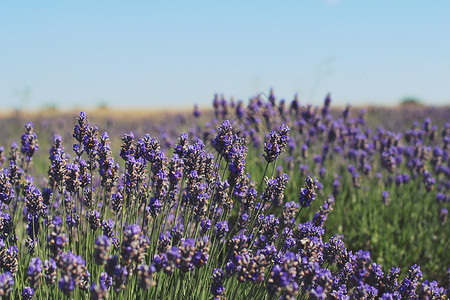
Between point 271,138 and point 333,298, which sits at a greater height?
point 271,138

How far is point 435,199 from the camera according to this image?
5898mm

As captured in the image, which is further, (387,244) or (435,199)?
(435,199)

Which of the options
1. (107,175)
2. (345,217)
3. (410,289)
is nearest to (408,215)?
(345,217)

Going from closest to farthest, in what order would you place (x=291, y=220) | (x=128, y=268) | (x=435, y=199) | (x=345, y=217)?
(x=128, y=268) → (x=291, y=220) → (x=345, y=217) → (x=435, y=199)

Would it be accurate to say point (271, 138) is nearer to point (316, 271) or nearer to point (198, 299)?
point (316, 271)

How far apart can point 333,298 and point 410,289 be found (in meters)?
0.53

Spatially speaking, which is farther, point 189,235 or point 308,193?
point 189,235

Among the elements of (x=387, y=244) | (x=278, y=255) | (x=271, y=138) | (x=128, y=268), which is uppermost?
(x=271, y=138)

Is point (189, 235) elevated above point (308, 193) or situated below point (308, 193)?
below

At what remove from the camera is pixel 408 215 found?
5.27m

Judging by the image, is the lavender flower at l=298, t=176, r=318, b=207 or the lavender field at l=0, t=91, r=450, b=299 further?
the lavender flower at l=298, t=176, r=318, b=207

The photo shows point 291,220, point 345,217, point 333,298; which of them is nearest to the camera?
point 333,298

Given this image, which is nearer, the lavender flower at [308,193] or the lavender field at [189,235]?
the lavender field at [189,235]

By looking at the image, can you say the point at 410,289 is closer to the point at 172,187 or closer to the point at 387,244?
the point at 172,187
